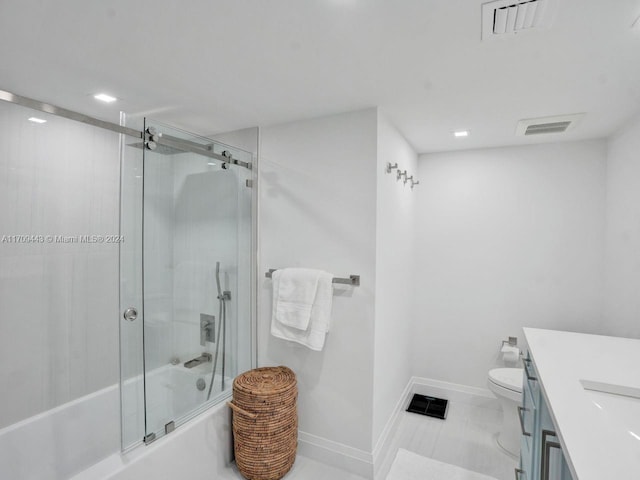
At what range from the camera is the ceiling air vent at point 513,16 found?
3.62 feet

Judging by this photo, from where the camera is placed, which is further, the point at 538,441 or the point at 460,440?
the point at 460,440

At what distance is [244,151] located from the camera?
2400mm

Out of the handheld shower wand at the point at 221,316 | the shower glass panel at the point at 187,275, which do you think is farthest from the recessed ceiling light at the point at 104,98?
the handheld shower wand at the point at 221,316

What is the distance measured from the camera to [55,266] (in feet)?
6.56

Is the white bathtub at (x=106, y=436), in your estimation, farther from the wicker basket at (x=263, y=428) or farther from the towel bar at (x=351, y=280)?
the towel bar at (x=351, y=280)

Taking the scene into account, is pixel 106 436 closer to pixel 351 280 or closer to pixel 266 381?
pixel 266 381

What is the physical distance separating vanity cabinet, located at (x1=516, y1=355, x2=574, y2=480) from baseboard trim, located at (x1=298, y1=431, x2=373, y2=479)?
2.70 ft

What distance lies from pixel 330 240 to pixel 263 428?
3.85 ft

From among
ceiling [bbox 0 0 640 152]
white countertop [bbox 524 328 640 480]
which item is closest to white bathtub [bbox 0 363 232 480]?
ceiling [bbox 0 0 640 152]

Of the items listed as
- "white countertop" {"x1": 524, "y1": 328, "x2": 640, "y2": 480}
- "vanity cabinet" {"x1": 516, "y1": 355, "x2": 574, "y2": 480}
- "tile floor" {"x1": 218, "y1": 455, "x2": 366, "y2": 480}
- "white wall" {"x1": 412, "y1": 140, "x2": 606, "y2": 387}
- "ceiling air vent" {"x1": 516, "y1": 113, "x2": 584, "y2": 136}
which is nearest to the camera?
"white countertop" {"x1": 524, "y1": 328, "x2": 640, "y2": 480}

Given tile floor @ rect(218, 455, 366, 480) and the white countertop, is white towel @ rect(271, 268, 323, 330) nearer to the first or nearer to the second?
tile floor @ rect(218, 455, 366, 480)

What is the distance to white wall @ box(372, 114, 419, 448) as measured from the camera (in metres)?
2.12

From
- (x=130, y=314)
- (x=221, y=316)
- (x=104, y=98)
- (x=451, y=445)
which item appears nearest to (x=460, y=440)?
(x=451, y=445)

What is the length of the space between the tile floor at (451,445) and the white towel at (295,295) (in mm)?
899
